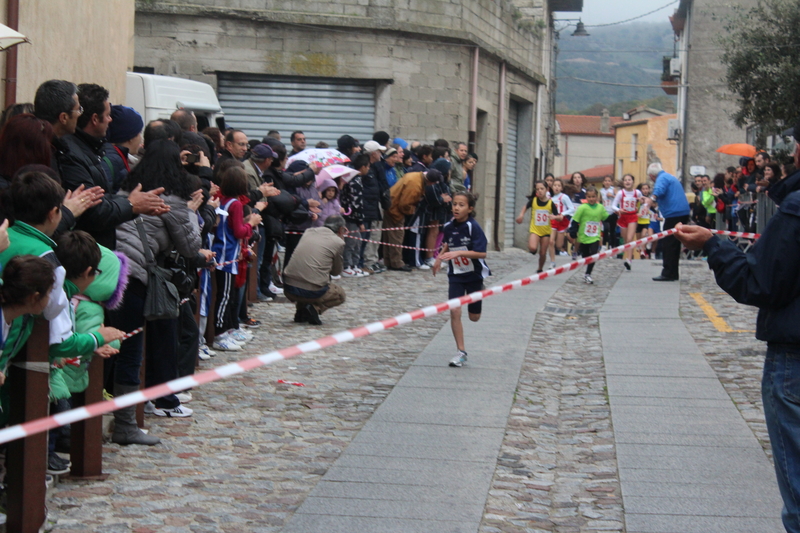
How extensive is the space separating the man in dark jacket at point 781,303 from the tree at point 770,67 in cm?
1398

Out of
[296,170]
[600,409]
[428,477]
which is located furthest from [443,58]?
[428,477]

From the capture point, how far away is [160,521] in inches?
184

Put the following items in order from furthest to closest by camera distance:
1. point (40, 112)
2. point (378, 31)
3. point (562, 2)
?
point (562, 2) < point (378, 31) < point (40, 112)

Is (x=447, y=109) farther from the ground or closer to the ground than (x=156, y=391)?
farther from the ground

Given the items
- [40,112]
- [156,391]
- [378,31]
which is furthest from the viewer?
[378,31]

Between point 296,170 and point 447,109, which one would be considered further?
point 447,109

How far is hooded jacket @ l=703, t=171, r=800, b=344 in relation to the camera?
3.60 m

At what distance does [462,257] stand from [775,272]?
500 centimetres

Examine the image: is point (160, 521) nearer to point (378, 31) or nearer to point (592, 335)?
point (592, 335)

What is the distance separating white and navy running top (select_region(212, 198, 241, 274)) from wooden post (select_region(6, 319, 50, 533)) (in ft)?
13.3

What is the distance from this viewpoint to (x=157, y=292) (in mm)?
5938

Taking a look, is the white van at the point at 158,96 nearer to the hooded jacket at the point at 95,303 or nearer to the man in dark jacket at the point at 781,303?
the hooded jacket at the point at 95,303

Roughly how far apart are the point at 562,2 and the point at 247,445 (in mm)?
31606

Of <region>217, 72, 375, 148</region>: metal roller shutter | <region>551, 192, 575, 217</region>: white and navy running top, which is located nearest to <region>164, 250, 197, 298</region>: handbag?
<region>551, 192, 575, 217</region>: white and navy running top
